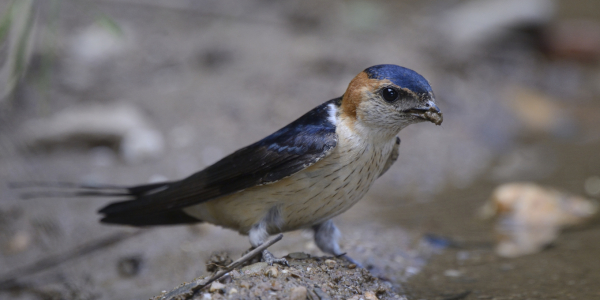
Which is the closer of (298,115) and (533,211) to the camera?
(533,211)

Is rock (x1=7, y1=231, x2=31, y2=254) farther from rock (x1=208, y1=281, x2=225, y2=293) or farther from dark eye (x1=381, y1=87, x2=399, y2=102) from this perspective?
dark eye (x1=381, y1=87, x2=399, y2=102)

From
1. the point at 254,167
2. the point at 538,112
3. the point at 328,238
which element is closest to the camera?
the point at 254,167

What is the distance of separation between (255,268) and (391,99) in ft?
2.75

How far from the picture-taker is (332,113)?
245cm

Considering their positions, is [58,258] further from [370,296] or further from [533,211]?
[533,211]

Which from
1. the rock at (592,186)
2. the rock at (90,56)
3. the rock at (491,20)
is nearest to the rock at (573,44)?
the rock at (491,20)

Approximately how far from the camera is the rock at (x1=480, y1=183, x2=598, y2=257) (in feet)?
11.4

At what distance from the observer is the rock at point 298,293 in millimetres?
1883

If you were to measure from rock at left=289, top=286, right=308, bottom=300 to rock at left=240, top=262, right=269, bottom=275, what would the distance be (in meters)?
0.21

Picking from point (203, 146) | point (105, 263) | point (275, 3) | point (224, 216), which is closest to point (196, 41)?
point (275, 3)

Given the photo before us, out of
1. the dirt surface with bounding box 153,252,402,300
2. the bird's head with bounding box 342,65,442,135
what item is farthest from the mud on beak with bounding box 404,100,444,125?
the dirt surface with bounding box 153,252,402,300

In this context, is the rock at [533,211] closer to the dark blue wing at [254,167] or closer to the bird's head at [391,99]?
the bird's head at [391,99]

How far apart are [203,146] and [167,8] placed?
2.67 metres

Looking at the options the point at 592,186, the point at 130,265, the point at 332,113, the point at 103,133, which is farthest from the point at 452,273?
the point at 103,133
